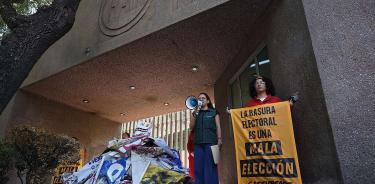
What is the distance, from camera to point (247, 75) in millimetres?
6410

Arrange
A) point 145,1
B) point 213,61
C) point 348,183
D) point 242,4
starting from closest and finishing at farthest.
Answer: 1. point 348,183
2. point 242,4
3. point 145,1
4. point 213,61

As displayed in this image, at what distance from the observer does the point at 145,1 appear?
6.45m

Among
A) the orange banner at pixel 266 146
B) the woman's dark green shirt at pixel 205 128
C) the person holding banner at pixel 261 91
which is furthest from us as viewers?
the woman's dark green shirt at pixel 205 128

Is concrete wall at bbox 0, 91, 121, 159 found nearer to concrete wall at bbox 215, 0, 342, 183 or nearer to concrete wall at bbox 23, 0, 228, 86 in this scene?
concrete wall at bbox 23, 0, 228, 86

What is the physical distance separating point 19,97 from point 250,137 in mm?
7385

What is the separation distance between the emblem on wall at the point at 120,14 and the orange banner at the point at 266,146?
11.9 ft

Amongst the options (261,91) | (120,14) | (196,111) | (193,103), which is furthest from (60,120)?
(261,91)

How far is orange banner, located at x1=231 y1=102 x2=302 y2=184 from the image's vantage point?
3.47 metres

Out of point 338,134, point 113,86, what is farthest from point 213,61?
point 338,134

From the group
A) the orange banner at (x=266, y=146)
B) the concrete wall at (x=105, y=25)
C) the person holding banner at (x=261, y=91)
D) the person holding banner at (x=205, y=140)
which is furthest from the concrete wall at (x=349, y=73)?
the concrete wall at (x=105, y=25)

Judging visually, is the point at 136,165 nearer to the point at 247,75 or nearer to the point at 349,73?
the point at 349,73

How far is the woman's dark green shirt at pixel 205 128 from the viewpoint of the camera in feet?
14.7

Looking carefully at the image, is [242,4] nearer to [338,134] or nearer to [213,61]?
[213,61]

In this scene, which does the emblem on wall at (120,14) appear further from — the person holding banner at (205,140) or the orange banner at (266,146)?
the orange banner at (266,146)
